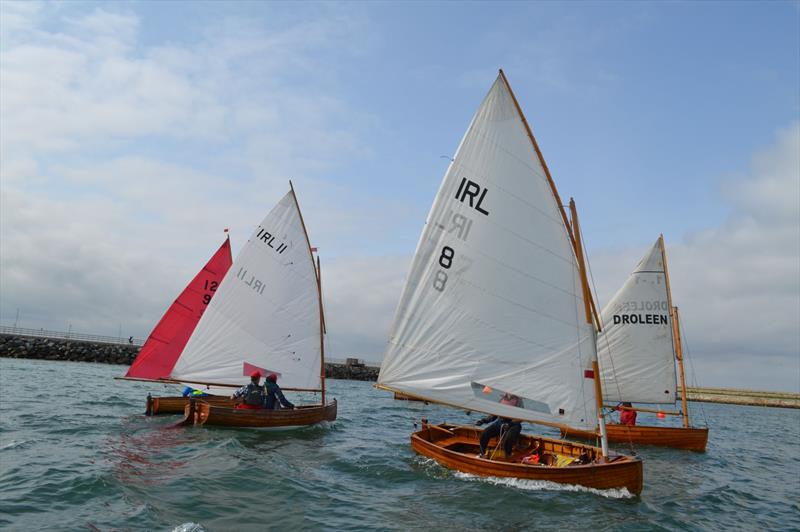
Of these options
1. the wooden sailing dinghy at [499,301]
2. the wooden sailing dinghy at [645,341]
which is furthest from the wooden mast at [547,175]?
the wooden sailing dinghy at [645,341]

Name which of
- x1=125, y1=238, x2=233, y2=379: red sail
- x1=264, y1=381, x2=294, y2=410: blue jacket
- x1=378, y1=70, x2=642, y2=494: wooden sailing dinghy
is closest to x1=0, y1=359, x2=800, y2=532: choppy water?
x1=264, y1=381, x2=294, y2=410: blue jacket

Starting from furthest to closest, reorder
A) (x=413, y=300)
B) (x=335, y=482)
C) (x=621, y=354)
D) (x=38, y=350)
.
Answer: (x=38, y=350) < (x=621, y=354) < (x=413, y=300) < (x=335, y=482)

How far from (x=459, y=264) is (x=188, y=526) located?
9.34 meters

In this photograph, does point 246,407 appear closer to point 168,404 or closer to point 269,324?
point 269,324

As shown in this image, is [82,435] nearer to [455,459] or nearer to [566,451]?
Answer: [455,459]

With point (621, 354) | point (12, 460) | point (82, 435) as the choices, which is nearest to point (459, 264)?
point (12, 460)

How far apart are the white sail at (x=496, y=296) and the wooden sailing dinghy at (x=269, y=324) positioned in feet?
31.0

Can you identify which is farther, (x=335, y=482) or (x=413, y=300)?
(x=413, y=300)

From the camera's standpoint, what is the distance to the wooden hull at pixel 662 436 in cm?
2458

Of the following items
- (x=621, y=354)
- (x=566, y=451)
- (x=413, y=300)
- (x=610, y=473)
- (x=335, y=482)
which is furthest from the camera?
(x=621, y=354)

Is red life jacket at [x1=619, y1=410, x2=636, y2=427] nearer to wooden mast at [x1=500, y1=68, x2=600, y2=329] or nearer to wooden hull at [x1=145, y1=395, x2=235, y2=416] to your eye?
wooden mast at [x1=500, y1=68, x2=600, y2=329]

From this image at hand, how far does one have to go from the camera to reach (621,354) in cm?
2719

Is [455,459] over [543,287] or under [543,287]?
under

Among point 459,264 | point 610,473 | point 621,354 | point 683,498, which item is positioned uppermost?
point 459,264
